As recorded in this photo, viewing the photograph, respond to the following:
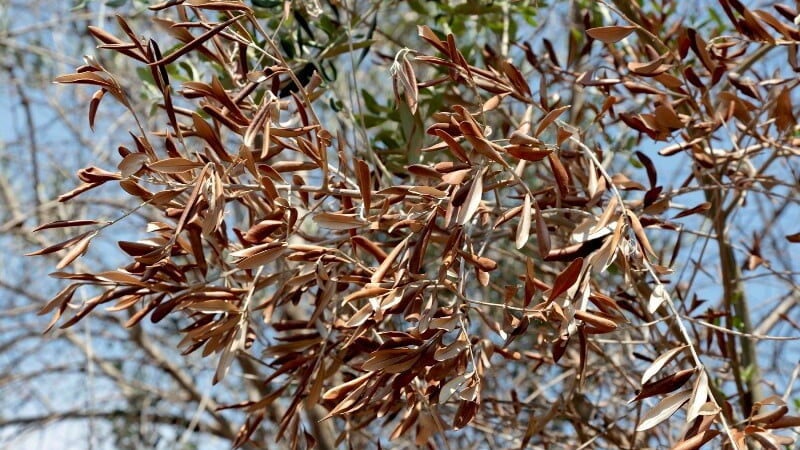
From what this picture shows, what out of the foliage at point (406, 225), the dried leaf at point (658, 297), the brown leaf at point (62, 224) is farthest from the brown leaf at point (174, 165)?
the dried leaf at point (658, 297)

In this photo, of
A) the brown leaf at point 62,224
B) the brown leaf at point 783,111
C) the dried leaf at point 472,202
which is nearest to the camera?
the dried leaf at point 472,202

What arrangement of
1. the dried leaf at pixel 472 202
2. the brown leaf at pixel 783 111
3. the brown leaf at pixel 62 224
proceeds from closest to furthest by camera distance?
the dried leaf at pixel 472 202
the brown leaf at pixel 62 224
the brown leaf at pixel 783 111

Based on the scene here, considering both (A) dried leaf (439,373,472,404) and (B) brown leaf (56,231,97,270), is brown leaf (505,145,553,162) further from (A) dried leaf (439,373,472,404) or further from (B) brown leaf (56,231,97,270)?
(B) brown leaf (56,231,97,270)

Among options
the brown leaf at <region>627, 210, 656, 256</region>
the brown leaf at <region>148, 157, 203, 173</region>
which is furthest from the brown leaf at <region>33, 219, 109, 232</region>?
the brown leaf at <region>627, 210, 656, 256</region>

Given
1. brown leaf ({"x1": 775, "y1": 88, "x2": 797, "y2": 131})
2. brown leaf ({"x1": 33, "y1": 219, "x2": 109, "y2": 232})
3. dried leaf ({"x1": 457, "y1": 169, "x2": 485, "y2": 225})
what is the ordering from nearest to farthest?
1. dried leaf ({"x1": 457, "y1": 169, "x2": 485, "y2": 225})
2. brown leaf ({"x1": 33, "y1": 219, "x2": 109, "y2": 232})
3. brown leaf ({"x1": 775, "y1": 88, "x2": 797, "y2": 131})

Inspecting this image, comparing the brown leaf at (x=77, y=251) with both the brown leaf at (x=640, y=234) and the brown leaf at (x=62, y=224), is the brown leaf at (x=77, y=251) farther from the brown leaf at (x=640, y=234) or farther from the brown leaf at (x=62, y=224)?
the brown leaf at (x=640, y=234)

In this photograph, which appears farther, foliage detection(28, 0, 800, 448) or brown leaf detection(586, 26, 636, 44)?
brown leaf detection(586, 26, 636, 44)

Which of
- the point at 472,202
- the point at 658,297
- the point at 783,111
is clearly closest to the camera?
the point at 472,202

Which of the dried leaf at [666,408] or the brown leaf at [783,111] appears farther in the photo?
the brown leaf at [783,111]

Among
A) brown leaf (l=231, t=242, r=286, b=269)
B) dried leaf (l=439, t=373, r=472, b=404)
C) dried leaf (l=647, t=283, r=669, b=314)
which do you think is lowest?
dried leaf (l=439, t=373, r=472, b=404)

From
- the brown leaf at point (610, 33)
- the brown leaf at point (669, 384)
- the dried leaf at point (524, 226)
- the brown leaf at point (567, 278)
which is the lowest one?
the brown leaf at point (669, 384)

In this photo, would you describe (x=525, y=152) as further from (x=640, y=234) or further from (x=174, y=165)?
(x=174, y=165)

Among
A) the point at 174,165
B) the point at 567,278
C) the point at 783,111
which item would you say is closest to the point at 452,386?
the point at 567,278
